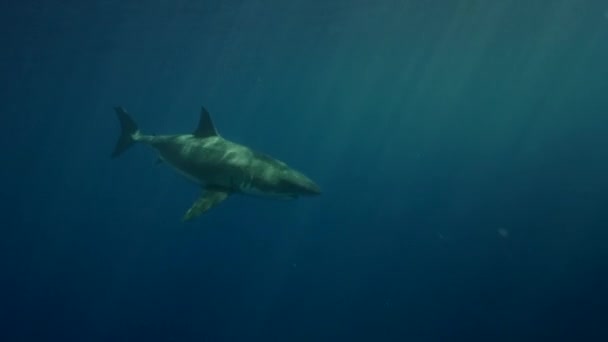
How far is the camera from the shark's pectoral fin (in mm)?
9422

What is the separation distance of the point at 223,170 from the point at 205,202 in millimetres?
1113

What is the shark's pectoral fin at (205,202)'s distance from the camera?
942 centimetres

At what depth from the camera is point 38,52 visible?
100 feet

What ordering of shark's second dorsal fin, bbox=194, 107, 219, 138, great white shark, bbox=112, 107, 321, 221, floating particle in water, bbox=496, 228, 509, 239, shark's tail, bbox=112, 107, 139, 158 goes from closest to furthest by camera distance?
great white shark, bbox=112, 107, 321, 221, shark's second dorsal fin, bbox=194, 107, 219, 138, shark's tail, bbox=112, 107, 139, 158, floating particle in water, bbox=496, 228, 509, 239

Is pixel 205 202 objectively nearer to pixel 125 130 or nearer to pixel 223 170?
pixel 223 170

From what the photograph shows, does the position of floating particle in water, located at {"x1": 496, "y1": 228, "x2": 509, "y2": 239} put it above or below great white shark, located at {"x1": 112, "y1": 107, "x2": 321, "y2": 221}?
above

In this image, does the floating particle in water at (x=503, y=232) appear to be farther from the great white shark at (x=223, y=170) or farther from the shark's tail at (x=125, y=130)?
the shark's tail at (x=125, y=130)

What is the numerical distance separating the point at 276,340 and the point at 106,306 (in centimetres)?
771

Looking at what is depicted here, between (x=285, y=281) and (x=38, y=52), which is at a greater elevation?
(x=38, y=52)

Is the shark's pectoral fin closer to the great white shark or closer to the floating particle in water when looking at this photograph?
the great white shark

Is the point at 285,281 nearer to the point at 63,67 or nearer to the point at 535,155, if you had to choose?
the point at 535,155

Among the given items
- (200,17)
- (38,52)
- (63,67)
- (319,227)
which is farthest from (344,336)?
(63,67)

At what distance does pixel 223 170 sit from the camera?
35.5 ft

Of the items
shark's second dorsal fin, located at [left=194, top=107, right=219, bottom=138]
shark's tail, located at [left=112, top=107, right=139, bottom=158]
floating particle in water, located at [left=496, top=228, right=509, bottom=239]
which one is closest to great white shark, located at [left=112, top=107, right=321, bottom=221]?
shark's second dorsal fin, located at [left=194, top=107, right=219, bottom=138]
